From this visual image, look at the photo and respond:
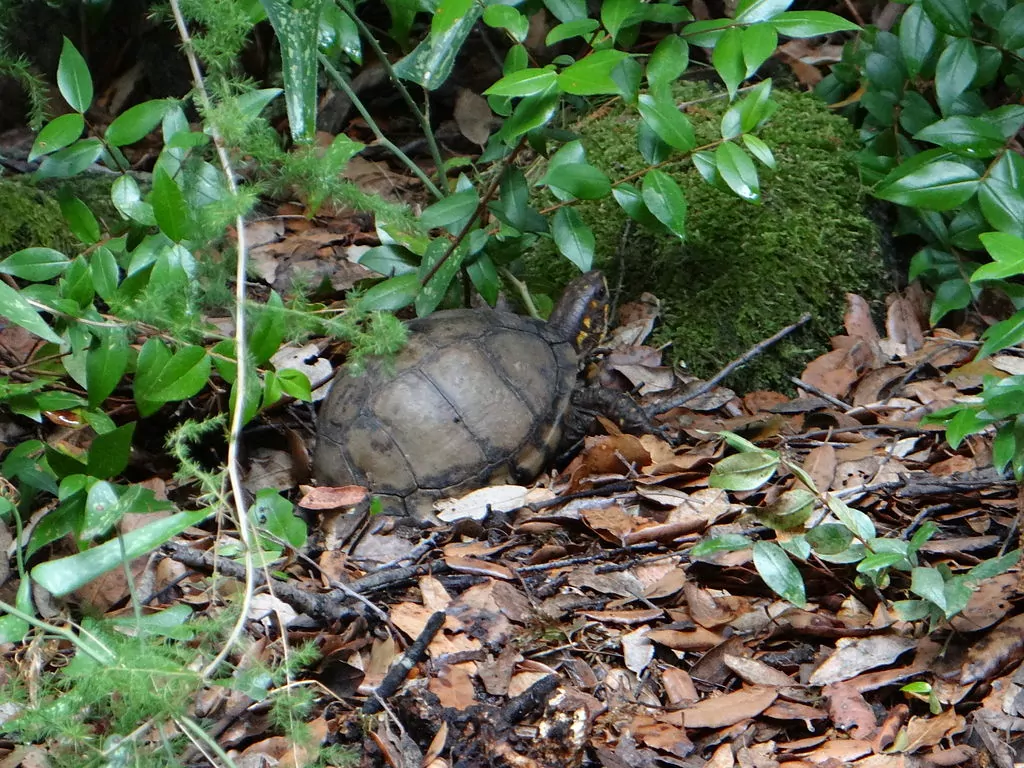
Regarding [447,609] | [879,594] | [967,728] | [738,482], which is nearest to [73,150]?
[447,609]

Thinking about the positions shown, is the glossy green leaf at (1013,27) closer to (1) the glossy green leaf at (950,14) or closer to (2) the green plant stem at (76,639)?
(1) the glossy green leaf at (950,14)

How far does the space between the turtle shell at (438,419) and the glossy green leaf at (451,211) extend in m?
0.44

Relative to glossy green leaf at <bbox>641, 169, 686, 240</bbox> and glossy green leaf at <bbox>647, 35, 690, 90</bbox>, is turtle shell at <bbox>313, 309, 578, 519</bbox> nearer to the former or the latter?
glossy green leaf at <bbox>641, 169, 686, 240</bbox>

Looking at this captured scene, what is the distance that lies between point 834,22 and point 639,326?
1.52 meters

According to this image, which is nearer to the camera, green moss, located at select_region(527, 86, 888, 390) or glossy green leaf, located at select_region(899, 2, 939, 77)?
glossy green leaf, located at select_region(899, 2, 939, 77)

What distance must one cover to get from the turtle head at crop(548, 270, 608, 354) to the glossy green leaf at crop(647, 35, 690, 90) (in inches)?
43.3

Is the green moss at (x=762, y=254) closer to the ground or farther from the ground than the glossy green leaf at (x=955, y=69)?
closer to the ground

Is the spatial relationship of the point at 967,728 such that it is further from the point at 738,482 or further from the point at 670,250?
the point at 670,250

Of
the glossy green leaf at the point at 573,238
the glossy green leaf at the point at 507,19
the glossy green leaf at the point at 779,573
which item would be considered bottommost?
the glossy green leaf at the point at 779,573

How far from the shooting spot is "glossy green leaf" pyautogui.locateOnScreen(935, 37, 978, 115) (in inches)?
138

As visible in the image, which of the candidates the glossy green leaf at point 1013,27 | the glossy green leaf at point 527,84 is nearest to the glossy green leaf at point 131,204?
the glossy green leaf at point 527,84

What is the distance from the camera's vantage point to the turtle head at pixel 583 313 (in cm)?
390

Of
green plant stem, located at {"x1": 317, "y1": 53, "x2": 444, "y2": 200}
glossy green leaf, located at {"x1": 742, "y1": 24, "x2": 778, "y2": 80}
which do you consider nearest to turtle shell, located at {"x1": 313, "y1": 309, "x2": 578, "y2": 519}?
green plant stem, located at {"x1": 317, "y1": 53, "x2": 444, "y2": 200}

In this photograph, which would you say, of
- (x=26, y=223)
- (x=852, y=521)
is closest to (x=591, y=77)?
(x=852, y=521)
